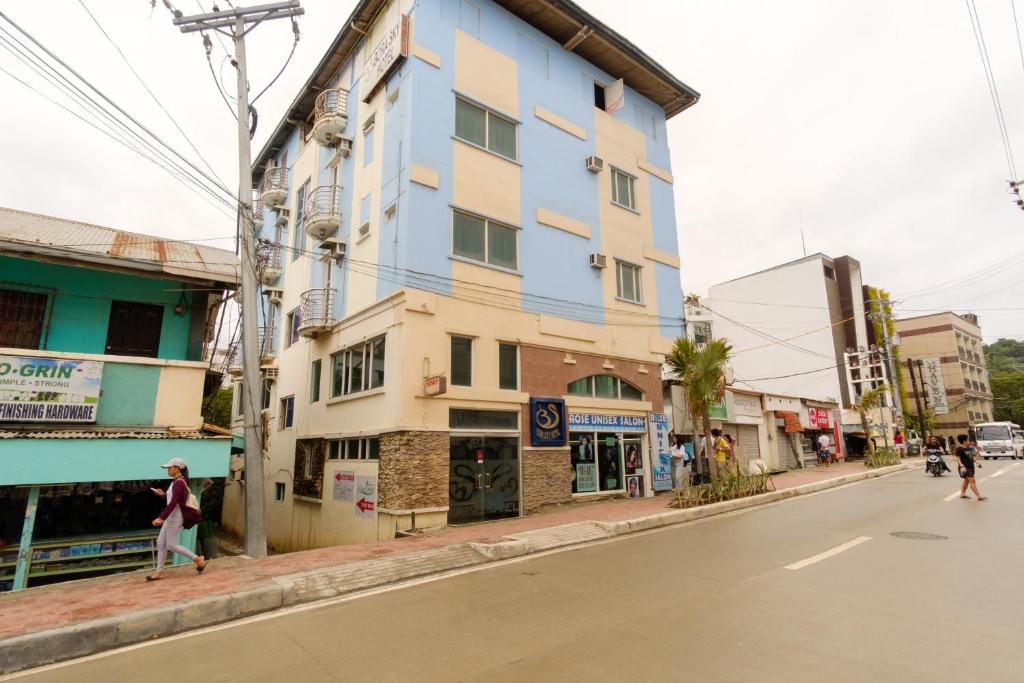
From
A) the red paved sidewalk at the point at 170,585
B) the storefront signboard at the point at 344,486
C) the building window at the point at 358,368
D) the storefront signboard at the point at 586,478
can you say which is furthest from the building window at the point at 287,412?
the storefront signboard at the point at 586,478

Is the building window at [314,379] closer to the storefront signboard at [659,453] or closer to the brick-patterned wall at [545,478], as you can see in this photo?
the brick-patterned wall at [545,478]

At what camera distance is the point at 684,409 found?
21.8 m

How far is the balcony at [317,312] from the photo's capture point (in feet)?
58.4

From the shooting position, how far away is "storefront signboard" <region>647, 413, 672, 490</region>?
62.9 ft

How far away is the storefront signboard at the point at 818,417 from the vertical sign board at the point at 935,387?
2672cm

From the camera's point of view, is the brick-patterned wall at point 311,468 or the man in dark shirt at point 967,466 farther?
the brick-patterned wall at point 311,468

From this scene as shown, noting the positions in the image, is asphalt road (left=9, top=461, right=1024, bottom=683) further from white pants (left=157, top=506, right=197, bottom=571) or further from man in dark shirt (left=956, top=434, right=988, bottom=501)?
man in dark shirt (left=956, top=434, right=988, bottom=501)

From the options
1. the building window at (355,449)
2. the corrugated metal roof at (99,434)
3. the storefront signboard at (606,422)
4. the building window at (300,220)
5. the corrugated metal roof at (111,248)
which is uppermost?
the building window at (300,220)

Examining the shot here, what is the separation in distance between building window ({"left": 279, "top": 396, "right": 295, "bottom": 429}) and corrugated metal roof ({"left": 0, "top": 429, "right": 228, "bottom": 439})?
9.83 meters

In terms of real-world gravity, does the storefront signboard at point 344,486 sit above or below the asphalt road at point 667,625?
above

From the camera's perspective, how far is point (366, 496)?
1408cm

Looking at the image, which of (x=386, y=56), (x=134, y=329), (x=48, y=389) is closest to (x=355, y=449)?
(x=134, y=329)

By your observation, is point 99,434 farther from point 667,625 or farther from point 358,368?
point 667,625

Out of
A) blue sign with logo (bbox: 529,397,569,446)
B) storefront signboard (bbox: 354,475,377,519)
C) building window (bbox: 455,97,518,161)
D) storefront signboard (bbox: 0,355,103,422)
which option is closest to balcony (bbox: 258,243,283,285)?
building window (bbox: 455,97,518,161)
